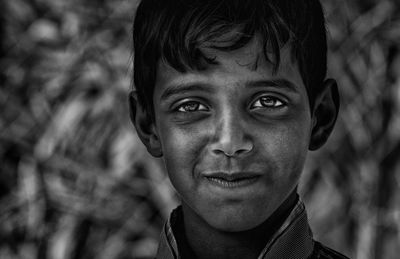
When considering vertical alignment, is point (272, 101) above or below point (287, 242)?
above

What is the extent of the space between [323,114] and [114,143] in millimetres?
1080

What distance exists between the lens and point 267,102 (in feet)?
3.57

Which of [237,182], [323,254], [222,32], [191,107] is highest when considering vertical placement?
[222,32]

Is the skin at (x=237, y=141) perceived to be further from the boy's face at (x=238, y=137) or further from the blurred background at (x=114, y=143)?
the blurred background at (x=114, y=143)

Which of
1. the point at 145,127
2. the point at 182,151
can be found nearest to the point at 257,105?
the point at 182,151

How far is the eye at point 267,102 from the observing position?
3.54 ft

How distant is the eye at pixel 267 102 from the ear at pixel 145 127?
209 mm

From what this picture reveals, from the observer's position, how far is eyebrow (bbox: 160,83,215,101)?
108 centimetres

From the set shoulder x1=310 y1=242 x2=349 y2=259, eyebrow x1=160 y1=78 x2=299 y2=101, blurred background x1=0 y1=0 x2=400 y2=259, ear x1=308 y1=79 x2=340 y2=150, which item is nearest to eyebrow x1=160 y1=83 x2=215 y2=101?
eyebrow x1=160 y1=78 x2=299 y2=101

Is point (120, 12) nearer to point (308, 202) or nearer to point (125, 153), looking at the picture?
point (125, 153)

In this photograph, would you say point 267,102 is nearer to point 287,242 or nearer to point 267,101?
point 267,101

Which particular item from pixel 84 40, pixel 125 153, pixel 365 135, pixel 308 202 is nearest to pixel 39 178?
pixel 125 153

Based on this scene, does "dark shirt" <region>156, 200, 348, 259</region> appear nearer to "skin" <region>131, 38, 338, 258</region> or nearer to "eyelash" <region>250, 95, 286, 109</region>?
"skin" <region>131, 38, 338, 258</region>

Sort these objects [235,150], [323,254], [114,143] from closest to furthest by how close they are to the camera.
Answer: [235,150], [323,254], [114,143]
